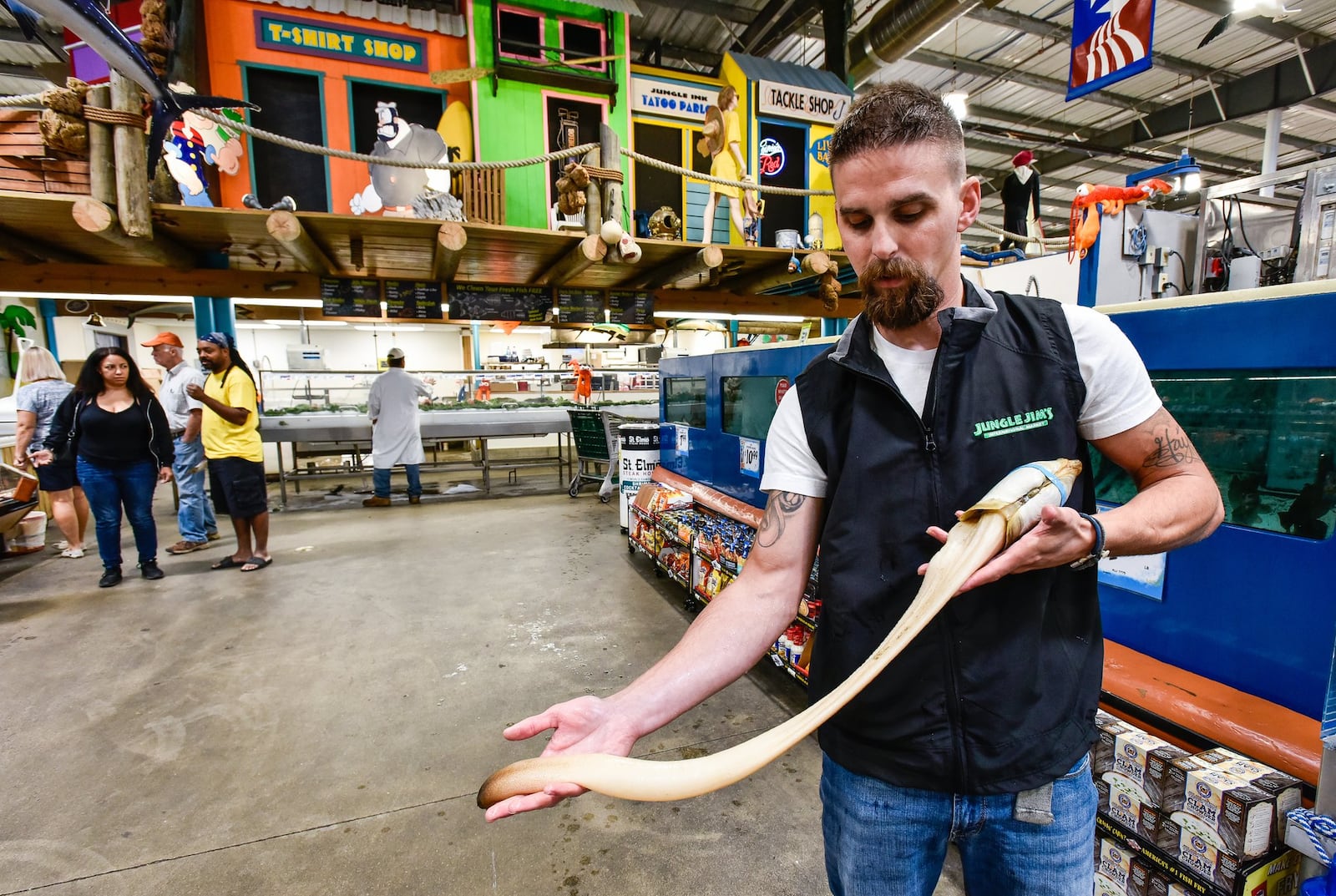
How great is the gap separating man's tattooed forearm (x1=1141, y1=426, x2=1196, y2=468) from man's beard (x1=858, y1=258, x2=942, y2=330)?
0.40 m

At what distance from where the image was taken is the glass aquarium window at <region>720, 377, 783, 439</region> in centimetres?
360

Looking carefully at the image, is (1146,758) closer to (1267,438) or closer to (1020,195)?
(1267,438)

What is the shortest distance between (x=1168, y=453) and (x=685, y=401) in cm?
406

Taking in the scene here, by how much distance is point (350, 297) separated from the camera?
226 inches

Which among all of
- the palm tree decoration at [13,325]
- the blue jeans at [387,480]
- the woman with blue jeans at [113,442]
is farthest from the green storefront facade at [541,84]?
the palm tree decoration at [13,325]

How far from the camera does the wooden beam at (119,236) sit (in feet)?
11.5

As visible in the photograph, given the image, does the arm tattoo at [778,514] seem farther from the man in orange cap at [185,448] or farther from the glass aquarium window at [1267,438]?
the man in orange cap at [185,448]

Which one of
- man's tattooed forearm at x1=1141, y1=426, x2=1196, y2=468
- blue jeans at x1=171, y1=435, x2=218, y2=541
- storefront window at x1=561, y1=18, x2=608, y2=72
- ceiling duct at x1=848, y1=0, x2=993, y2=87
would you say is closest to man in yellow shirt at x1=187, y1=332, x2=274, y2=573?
blue jeans at x1=171, y1=435, x2=218, y2=541

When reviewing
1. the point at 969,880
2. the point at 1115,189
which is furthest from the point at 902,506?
the point at 1115,189

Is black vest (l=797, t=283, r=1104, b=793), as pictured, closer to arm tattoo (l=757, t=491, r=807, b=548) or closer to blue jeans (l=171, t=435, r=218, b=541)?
arm tattoo (l=757, t=491, r=807, b=548)

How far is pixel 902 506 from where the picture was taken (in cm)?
94

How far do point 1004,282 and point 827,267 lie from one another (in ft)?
4.89

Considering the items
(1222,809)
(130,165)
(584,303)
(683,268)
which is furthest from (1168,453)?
(584,303)

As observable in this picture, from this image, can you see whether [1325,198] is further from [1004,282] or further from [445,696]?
[445,696]
